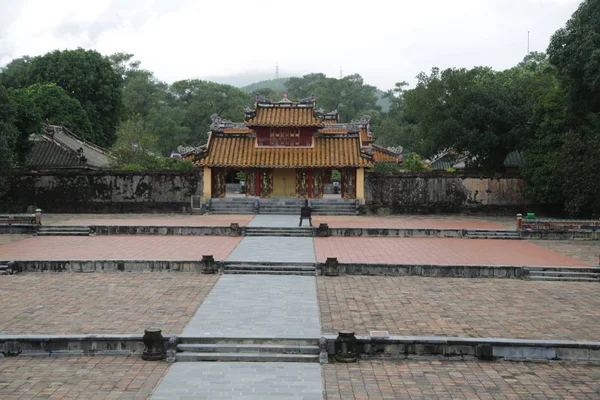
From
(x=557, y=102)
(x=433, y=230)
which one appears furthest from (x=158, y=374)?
(x=557, y=102)

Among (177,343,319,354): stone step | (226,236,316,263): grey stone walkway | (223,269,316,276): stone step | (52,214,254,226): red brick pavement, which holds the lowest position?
(177,343,319,354): stone step

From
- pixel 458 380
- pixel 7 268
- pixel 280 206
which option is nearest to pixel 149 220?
pixel 280 206

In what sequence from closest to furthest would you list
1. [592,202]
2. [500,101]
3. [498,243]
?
[498,243]
[592,202]
[500,101]

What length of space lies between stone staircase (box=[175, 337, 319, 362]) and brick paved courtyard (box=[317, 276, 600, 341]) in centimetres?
105

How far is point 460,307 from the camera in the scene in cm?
1279

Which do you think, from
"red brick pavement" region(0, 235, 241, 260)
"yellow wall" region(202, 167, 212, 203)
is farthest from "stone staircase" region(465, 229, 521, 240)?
"yellow wall" region(202, 167, 212, 203)

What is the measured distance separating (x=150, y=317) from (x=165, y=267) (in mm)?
4830

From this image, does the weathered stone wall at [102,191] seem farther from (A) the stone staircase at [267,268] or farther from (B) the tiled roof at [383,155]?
(A) the stone staircase at [267,268]

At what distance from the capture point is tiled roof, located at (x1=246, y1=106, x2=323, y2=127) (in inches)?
1270

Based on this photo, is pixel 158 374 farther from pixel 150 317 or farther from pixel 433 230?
pixel 433 230

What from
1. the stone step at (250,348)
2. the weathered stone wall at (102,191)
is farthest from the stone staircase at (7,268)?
the weathered stone wall at (102,191)

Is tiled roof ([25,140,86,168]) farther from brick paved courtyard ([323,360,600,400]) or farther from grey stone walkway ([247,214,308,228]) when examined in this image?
brick paved courtyard ([323,360,600,400])

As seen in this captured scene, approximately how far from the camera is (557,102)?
29031 mm

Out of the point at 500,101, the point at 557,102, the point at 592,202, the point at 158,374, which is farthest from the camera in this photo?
the point at 500,101
